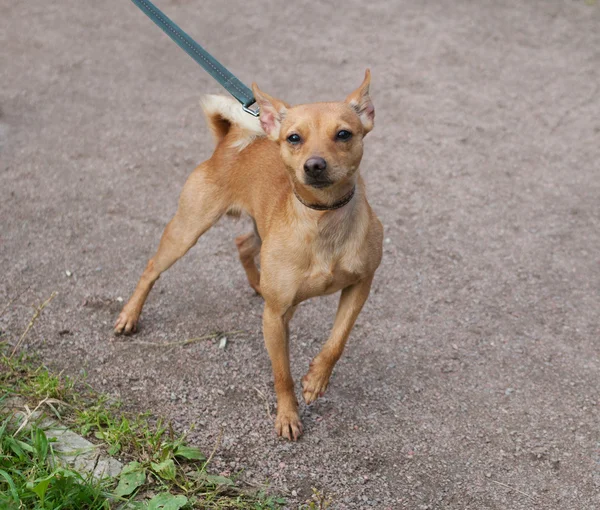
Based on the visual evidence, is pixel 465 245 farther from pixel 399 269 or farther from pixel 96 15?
pixel 96 15

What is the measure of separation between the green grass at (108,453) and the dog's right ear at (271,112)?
4.74 ft

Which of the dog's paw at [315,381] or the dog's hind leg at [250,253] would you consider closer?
the dog's paw at [315,381]

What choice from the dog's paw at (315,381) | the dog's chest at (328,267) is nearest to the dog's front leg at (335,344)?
the dog's paw at (315,381)

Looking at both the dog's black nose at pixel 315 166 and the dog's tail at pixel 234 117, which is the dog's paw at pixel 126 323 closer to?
the dog's tail at pixel 234 117

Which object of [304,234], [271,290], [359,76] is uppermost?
[304,234]

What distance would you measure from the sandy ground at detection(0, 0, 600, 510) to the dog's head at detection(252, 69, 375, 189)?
137cm

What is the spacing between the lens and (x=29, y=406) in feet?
11.5

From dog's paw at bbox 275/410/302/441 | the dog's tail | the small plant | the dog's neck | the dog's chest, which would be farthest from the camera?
the dog's tail

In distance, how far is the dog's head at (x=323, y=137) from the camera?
2.98 m

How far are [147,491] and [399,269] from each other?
2.45 m

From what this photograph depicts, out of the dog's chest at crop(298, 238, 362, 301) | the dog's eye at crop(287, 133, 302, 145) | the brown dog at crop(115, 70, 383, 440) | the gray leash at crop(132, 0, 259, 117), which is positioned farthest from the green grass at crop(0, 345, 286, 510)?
the gray leash at crop(132, 0, 259, 117)

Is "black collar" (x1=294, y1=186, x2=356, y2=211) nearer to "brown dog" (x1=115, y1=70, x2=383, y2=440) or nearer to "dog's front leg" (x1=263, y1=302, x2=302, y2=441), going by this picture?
"brown dog" (x1=115, y1=70, x2=383, y2=440)

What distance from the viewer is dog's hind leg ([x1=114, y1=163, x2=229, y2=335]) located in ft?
13.1

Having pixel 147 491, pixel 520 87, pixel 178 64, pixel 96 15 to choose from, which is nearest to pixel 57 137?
pixel 178 64
